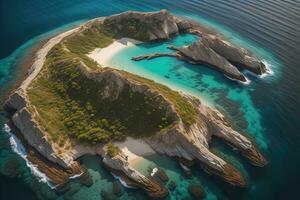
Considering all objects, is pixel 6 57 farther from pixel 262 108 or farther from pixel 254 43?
pixel 254 43

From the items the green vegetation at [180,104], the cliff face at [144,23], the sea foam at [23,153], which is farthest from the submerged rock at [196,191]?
the cliff face at [144,23]

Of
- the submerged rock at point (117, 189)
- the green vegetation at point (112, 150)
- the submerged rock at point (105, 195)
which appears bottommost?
the submerged rock at point (105, 195)

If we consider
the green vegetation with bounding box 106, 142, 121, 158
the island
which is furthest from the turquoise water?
the green vegetation with bounding box 106, 142, 121, 158

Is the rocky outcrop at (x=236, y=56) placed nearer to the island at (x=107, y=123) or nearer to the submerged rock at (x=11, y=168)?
the island at (x=107, y=123)

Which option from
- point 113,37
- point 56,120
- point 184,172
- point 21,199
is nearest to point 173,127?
point 184,172

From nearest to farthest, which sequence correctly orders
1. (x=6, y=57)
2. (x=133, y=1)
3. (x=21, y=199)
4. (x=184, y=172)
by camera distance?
(x=21, y=199), (x=184, y=172), (x=6, y=57), (x=133, y=1)

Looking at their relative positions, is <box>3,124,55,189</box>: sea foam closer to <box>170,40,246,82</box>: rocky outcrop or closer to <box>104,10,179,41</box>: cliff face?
<box>104,10,179,41</box>: cliff face

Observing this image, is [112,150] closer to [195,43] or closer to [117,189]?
[117,189]
